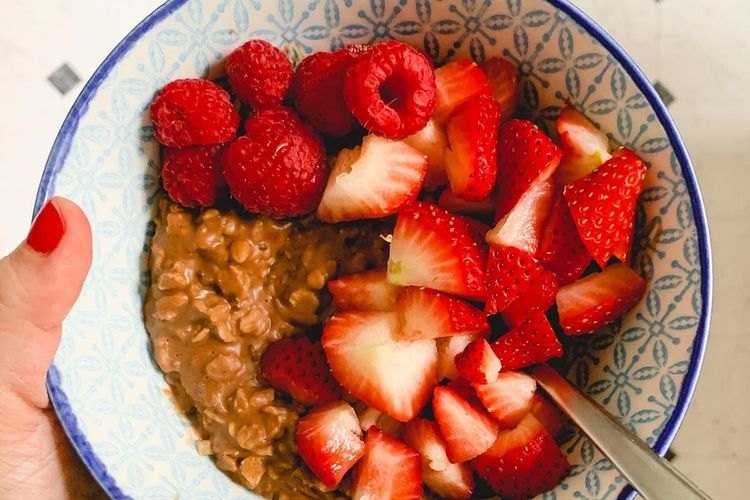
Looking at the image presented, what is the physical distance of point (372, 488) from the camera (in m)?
1.13

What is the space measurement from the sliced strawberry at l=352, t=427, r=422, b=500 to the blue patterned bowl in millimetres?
198

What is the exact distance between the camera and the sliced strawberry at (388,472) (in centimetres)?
113

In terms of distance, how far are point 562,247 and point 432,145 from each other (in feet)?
0.78

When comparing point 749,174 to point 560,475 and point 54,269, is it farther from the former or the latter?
point 54,269

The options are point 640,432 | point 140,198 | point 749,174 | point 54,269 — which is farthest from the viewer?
point 749,174

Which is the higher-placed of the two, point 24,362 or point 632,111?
→ point 24,362

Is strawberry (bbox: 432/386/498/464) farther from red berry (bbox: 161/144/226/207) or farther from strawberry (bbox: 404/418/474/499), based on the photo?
red berry (bbox: 161/144/226/207)

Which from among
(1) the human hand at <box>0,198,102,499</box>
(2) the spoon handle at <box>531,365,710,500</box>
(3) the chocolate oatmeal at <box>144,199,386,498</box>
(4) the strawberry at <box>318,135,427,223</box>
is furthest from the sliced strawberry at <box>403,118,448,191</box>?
(1) the human hand at <box>0,198,102,499</box>

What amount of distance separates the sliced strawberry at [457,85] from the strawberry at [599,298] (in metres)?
0.31

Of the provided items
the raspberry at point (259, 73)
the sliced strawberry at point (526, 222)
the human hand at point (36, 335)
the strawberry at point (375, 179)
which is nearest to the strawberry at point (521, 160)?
the sliced strawberry at point (526, 222)

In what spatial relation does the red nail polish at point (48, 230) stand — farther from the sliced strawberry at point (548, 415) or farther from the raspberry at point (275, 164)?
the sliced strawberry at point (548, 415)

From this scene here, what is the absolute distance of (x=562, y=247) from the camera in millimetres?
1114

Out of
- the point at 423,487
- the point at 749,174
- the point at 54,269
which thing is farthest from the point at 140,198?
the point at 749,174

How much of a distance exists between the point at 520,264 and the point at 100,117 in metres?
0.62
